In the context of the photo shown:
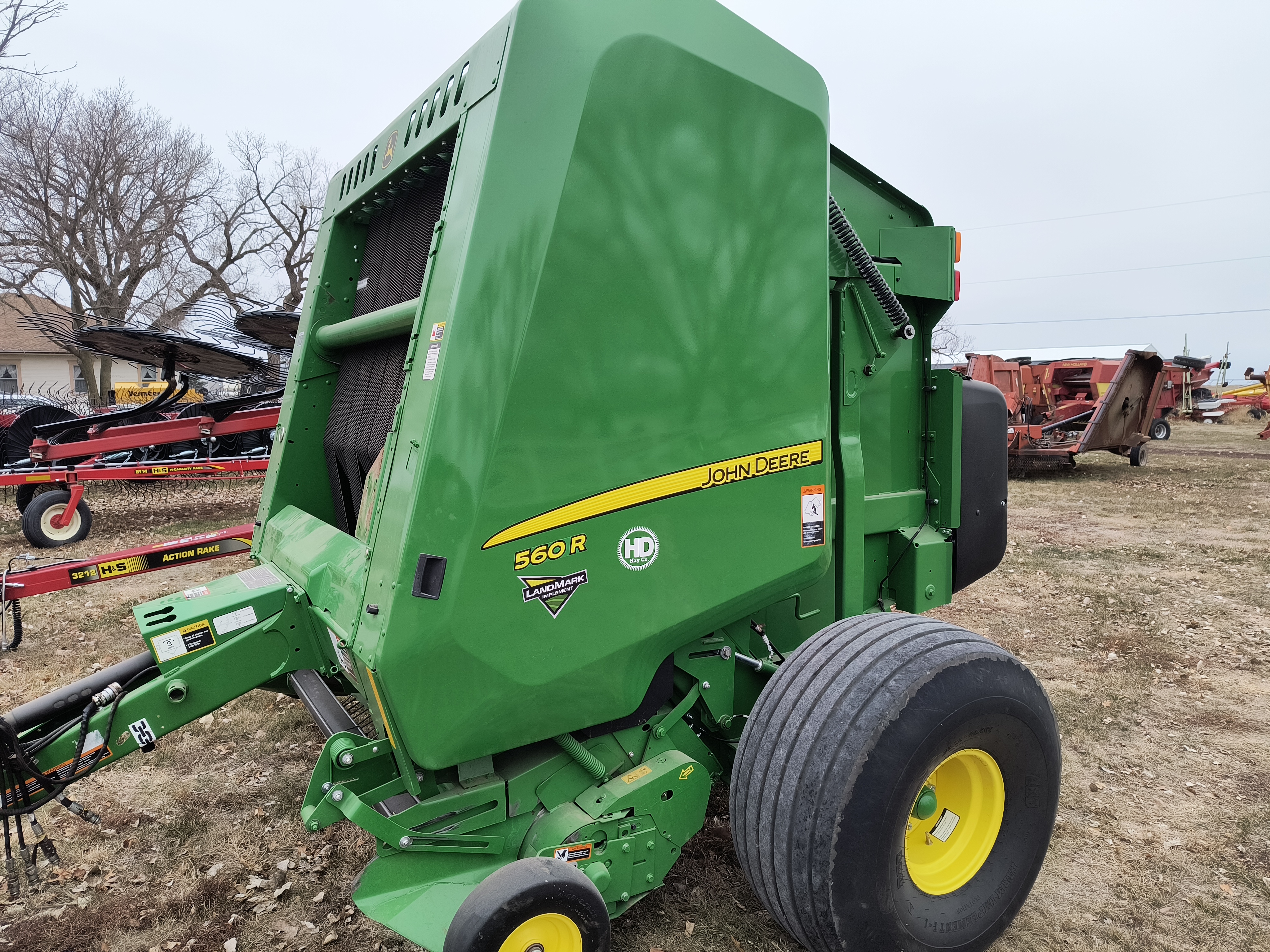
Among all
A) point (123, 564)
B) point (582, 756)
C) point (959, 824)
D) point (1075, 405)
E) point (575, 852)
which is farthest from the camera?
point (1075, 405)

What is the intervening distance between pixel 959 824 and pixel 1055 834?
3.89 feet

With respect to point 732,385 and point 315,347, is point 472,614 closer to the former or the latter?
point 732,385

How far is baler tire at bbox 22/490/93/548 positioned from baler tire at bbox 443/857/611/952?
9.06 meters

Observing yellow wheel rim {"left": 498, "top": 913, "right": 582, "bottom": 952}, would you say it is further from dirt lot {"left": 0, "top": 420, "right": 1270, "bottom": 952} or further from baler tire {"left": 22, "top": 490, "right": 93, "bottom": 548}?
baler tire {"left": 22, "top": 490, "right": 93, "bottom": 548}

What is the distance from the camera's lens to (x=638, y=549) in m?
2.31

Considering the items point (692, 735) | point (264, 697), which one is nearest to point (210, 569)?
point (264, 697)

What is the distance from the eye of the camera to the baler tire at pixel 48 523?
8.80m

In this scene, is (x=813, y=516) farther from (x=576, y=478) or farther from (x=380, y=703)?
(x=380, y=703)

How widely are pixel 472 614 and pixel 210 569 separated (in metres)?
7.13

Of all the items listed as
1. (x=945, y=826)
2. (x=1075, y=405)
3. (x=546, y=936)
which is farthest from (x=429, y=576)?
(x=1075, y=405)

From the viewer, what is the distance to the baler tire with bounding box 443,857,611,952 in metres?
1.94

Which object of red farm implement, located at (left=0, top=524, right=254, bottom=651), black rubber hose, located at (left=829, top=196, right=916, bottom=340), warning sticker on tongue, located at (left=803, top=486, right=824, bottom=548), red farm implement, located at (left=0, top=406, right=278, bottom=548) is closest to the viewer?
warning sticker on tongue, located at (left=803, top=486, right=824, bottom=548)

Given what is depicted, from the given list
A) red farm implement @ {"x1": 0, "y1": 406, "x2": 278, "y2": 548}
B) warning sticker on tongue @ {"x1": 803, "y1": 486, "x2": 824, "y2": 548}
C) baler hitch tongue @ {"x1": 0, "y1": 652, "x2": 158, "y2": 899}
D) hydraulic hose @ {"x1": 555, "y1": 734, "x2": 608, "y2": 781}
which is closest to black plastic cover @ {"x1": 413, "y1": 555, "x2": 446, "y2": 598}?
hydraulic hose @ {"x1": 555, "y1": 734, "x2": 608, "y2": 781}

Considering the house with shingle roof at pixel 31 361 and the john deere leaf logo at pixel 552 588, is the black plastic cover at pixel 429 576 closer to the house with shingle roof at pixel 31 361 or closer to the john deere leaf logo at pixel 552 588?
the john deere leaf logo at pixel 552 588
